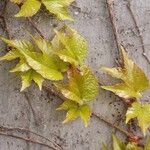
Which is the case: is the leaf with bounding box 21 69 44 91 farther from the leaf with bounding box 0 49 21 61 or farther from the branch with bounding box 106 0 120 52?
the branch with bounding box 106 0 120 52

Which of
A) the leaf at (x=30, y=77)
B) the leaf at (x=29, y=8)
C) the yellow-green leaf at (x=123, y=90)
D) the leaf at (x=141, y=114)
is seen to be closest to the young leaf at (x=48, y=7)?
the leaf at (x=29, y=8)

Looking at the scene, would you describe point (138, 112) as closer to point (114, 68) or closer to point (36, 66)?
point (114, 68)

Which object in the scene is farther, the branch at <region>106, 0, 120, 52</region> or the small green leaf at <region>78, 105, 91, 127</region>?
the branch at <region>106, 0, 120, 52</region>

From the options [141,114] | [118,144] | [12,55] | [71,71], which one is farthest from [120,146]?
[12,55]

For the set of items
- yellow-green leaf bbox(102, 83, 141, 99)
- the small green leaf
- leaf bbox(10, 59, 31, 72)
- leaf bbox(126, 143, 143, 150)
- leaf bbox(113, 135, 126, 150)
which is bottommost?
leaf bbox(113, 135, 126, 150)

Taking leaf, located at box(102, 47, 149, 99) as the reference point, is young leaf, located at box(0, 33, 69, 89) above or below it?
above

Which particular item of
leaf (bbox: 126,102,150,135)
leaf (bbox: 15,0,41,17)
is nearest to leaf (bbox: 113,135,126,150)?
leaf (bbox: 126,102,150,135)

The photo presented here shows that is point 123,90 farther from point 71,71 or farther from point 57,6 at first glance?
point 57,6

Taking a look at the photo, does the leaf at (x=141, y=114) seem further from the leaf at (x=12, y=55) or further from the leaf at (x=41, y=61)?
the leaf at (x=12, y=55)
